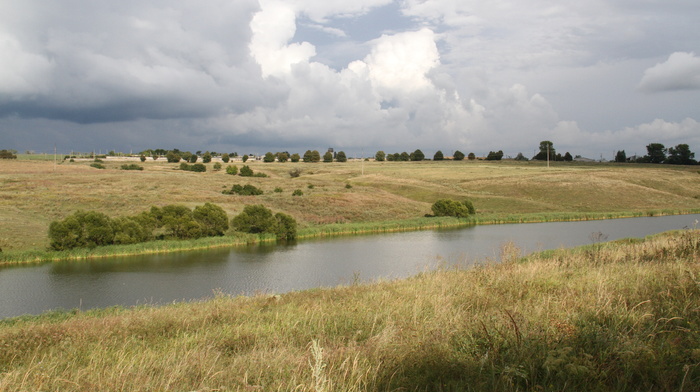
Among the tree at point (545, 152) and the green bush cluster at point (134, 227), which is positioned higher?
the tree at point (545, 152)

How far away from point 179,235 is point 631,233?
3396 centimetres

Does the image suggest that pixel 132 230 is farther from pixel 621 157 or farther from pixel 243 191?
pixel 621 157

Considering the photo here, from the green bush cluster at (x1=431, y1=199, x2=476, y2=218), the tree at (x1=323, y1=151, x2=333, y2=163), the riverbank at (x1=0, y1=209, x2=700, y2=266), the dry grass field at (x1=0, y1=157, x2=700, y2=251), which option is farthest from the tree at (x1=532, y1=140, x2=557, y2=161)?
the green bush cluster at (x1=431, y1=199, x2=476, y2=218)

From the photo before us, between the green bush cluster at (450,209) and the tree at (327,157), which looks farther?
the tree at (327,157)

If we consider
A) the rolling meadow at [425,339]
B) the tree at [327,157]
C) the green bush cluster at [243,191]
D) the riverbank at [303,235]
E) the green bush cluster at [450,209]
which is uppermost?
the tree at [327,157]

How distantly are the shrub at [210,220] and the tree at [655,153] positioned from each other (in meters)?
119

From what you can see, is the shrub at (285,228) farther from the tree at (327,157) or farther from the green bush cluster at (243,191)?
the tree at (327,157)

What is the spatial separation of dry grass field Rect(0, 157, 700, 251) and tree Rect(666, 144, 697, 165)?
2949cm

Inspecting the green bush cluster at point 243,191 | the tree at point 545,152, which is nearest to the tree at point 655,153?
the tree at point 545,152

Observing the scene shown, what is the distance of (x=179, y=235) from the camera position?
31.7 metres

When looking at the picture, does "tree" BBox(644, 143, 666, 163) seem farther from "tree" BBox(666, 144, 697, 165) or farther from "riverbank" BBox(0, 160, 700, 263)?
"riverbank" BBox(0, 160, 700, 263)

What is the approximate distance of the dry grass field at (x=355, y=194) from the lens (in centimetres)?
3947

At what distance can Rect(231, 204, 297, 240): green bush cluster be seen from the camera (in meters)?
35.3

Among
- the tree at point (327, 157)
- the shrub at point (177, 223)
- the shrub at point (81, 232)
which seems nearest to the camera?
the shrub at point (81, 232)
